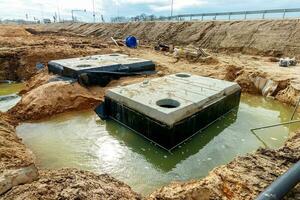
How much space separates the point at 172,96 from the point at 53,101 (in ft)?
15.2

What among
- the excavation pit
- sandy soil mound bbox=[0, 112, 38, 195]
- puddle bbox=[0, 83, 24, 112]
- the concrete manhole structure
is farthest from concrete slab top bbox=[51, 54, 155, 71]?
sandy soil mound bbox=[0, 112, 38, 195]

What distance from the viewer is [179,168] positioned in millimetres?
6031

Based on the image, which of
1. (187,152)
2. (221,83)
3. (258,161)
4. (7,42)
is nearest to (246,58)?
(221,83)

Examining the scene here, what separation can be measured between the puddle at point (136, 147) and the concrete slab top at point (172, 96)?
0.96 m

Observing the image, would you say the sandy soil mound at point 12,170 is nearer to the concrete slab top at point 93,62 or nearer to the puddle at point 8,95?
the puddle at point 8,95

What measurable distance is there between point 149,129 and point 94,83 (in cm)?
490

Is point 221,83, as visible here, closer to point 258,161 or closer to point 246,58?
point 258,161

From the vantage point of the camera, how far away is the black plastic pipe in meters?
2.47

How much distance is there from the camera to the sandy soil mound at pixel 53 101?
862 cm

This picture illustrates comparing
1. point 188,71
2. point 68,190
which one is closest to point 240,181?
point 68,190

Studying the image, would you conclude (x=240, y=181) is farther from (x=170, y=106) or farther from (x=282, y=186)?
(x=170, y=106)

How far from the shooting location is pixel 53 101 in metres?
9.05

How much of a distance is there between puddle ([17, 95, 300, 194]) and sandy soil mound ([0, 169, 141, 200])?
1704 mm

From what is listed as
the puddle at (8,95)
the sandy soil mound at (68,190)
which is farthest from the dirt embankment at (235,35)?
the sandy soil mound at (68,190)
